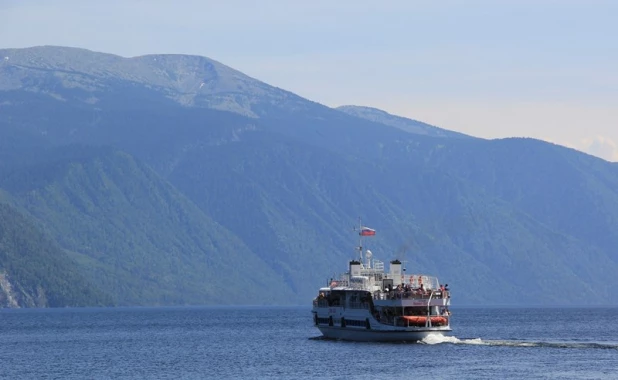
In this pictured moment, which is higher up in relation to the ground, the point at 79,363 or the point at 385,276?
the point at 385,276

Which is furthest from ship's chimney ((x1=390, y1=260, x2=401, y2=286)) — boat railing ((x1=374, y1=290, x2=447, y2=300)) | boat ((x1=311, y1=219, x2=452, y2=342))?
boat railing ((x1=374, y1=290, x2=447, y2=300))

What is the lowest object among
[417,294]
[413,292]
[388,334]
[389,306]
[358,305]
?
[388,334]

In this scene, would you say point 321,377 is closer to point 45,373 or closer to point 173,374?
point 173,374

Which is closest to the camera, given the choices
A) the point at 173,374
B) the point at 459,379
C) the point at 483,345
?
the point at 459,379

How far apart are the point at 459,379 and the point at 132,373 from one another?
36886mm

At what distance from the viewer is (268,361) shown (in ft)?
568

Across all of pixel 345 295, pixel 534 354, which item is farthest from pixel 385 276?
pixel 534 354

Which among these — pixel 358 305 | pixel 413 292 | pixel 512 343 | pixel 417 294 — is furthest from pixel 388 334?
pixel 512 343

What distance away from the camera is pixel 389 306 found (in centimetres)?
18350

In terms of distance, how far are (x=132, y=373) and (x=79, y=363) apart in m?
18.4

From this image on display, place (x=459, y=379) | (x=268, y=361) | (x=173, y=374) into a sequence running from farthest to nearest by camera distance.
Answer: (x=268, y=361), (x=173, y=374), (x=459, y=379)

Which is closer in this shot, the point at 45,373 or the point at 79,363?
the point at 45,373

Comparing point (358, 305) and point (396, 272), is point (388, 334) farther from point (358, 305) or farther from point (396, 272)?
point (396, 272)

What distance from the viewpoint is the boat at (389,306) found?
18212cm
